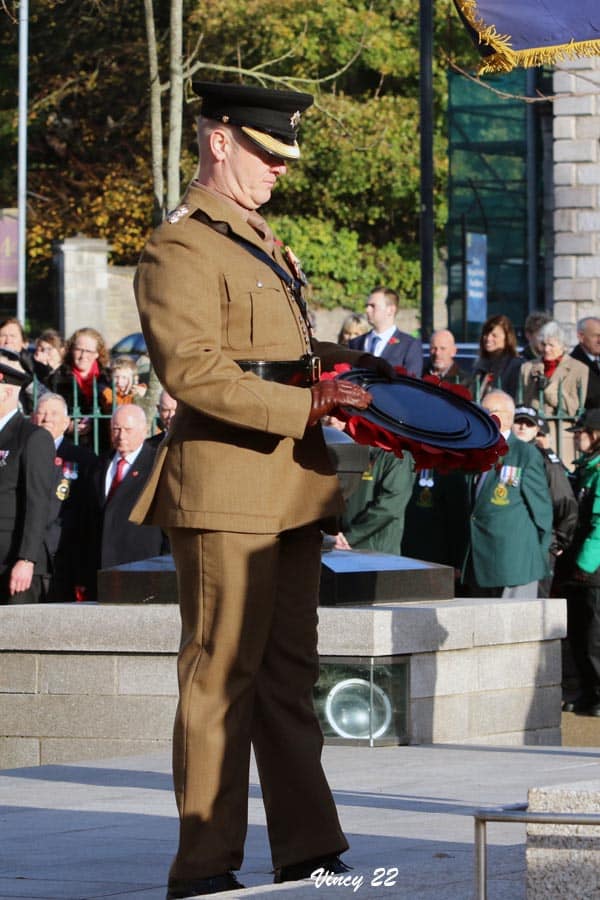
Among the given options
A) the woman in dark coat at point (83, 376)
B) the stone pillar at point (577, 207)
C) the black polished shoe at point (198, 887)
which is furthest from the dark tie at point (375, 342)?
the stone pillar at point (577, 207)

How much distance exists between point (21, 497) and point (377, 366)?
586 centimetres

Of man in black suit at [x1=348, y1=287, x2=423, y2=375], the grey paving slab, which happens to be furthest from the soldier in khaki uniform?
man in black suit at [x1=348, y1=287, x2=423, y2=375]

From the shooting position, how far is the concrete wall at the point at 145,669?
8688 mm

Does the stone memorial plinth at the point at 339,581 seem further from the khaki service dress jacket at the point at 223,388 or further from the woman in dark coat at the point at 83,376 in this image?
the woman in dark coat at the point at 83,376

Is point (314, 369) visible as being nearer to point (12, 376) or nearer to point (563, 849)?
point (563, 849)

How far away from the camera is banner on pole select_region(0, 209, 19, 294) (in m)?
32.5

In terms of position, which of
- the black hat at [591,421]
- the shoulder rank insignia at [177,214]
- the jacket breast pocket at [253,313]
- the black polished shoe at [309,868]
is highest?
the shoulder rank insignia at [177,214]

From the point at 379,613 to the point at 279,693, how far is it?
11.0ft

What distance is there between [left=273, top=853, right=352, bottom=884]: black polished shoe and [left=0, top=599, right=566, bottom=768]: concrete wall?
3350mm

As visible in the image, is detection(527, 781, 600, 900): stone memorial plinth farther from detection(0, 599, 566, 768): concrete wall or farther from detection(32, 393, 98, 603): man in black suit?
detection(32, 393, 98, 603): man in black suit

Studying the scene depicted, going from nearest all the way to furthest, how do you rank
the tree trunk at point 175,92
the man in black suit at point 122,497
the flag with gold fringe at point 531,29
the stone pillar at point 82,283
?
the flag with gold fringe at point 531,29 → the man in black suit at point 122,497 → the tree trunk at point 175,92 → the stone pillar at point 82,283

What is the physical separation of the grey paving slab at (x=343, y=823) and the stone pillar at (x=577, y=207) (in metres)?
16.1

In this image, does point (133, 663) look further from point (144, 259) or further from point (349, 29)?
point (349, 29)

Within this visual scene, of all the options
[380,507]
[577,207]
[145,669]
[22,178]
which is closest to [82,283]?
[22,178]
